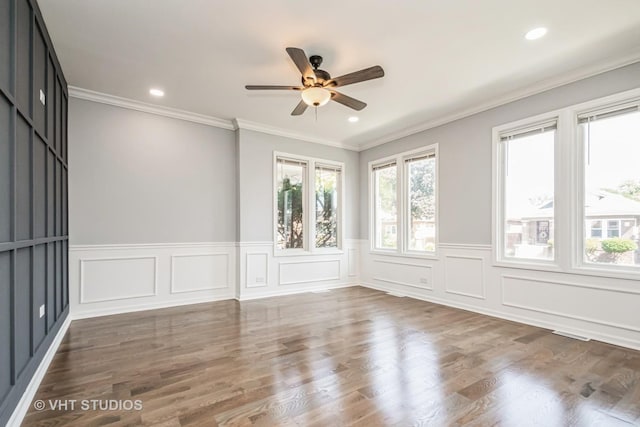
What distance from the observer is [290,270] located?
567cm

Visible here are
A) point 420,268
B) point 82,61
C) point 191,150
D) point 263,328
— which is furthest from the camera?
point 420,268

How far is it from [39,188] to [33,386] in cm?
149

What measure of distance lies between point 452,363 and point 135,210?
4.29 metres

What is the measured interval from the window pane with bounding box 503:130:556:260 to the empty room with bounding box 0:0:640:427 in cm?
3

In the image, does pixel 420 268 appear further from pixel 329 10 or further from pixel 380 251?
pixel 329 10

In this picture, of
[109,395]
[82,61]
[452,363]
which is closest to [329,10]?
[82,61]

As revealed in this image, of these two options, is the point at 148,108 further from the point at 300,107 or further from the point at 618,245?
the point at 618,245

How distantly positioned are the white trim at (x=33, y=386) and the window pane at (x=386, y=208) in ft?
16.1

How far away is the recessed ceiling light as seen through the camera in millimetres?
2768

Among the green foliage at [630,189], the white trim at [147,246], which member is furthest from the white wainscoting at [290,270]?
the green foliage at [630,189]

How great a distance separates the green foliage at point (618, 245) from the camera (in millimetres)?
3215

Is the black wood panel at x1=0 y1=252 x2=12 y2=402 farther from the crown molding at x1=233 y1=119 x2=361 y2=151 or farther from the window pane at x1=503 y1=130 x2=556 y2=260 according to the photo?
the window pane at x1=503 y1=130 x2=556 y2=260

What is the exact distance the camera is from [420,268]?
5.31m

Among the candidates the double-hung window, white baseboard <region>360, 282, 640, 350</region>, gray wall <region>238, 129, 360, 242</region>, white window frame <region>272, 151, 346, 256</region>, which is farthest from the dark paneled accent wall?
the double-hung window
